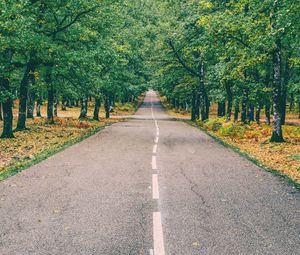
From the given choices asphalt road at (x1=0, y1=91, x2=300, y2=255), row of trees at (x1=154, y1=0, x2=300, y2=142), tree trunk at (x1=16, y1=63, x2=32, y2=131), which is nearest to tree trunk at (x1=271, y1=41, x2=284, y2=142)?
row of trees at (x1=154, y1=0, x2=300, y2=142)

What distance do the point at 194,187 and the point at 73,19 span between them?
17.2 meters

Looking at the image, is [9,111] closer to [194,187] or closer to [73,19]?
[73,19]

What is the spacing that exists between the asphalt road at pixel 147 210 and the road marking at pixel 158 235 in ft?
0.05

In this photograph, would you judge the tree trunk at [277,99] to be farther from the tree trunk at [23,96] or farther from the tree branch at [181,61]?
the tree branch at [181,61]

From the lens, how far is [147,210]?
23.5 ft

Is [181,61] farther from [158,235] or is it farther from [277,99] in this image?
[158,235]

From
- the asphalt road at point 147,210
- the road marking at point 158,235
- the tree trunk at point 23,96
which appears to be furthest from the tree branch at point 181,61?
the road marking at point 158,235

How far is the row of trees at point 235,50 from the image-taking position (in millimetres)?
18641

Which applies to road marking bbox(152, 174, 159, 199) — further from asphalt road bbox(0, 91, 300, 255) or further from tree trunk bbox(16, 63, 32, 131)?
tree trunk bbox(16, 63, 32, 131)

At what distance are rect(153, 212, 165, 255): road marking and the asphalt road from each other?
0.05ft

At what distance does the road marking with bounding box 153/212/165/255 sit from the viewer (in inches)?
206

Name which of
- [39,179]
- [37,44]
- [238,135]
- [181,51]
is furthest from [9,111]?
[181,51]

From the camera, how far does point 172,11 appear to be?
39062 mm

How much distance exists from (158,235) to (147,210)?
136 cm
